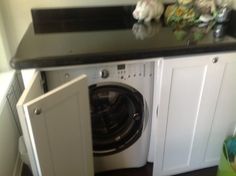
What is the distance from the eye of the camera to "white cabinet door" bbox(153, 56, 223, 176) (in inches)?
48.3

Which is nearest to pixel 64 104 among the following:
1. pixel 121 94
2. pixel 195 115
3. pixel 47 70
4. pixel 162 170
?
pixel 47 70

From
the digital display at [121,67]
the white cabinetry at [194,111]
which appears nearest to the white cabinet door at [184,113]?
the white cabinetry at [194,111]

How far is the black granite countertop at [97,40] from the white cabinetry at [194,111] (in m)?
0.07

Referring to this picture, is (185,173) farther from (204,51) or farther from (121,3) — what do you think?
(121,3)

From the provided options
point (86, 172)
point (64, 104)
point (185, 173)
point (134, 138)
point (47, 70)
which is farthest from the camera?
point (185, 173)

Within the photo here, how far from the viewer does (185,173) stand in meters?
1.69

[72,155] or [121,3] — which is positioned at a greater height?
[121,3]

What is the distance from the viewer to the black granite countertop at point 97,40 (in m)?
1.10

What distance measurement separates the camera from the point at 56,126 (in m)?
1.01

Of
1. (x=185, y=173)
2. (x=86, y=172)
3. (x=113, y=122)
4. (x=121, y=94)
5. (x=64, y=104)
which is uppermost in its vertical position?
(x=64, y=104)

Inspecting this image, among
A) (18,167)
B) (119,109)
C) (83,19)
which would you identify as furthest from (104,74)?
(18,167)

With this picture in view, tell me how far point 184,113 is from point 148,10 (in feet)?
2.34

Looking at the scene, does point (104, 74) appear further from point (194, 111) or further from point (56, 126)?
point (194, 111)

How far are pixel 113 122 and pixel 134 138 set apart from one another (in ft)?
0.57
